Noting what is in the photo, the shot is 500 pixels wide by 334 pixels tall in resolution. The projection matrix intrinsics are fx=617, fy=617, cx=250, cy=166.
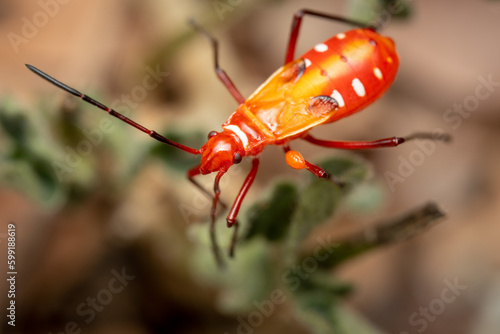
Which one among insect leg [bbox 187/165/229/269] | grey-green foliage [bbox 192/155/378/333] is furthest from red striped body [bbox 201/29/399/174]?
grey-green foliage [bbox 192/155/378/333]

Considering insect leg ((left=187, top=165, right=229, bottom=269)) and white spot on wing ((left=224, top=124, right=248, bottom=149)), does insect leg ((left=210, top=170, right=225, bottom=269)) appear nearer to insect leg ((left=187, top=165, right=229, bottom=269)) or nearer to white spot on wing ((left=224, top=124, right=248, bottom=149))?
insect leg ((left=187, top=165, right=229, bottom=269))

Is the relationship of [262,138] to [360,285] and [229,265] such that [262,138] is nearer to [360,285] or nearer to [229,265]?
[229,265]

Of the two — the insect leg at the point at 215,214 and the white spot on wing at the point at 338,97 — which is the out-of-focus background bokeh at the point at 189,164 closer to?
the insect leg at the point at 215,214

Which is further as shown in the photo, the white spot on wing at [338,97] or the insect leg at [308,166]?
the white spot on wing at [338,97]

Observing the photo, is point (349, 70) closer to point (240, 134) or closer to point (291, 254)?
point (240, 134)

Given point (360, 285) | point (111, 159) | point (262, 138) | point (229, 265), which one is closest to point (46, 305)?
point (111, 159)

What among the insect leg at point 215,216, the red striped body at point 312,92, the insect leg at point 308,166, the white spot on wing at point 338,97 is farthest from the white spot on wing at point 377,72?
the insect leg at point 215,216

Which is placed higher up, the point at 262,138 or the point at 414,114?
the point at 262,138

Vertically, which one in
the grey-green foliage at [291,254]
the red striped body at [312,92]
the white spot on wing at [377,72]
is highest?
the red striped body at [312,92]
